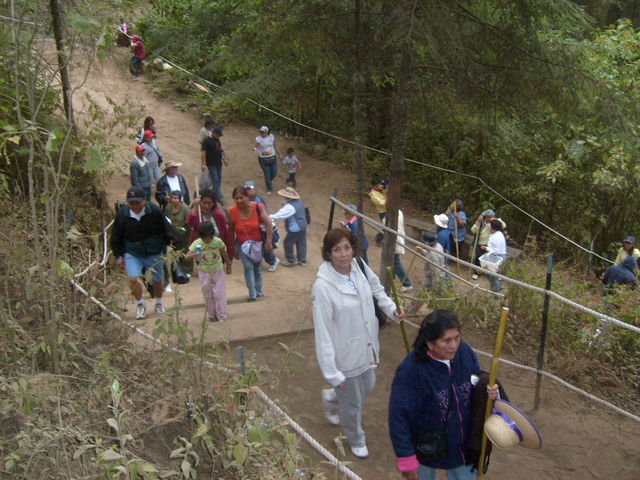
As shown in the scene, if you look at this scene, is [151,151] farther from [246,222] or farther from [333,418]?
[333,418]

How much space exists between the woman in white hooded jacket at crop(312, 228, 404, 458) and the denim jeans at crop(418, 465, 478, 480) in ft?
2.54

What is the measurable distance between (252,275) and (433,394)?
4.88m

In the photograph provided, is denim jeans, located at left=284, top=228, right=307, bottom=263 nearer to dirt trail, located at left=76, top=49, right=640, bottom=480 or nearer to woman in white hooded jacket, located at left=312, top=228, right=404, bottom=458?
dirt trail, located at left=76, top=49, right=640, bottom=480

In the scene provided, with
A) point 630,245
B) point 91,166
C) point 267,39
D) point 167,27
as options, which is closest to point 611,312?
point 630,245

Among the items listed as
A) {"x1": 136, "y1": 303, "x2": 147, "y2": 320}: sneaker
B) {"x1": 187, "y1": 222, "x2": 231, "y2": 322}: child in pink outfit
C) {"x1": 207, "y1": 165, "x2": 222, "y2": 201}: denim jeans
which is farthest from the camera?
{"x1": 207, "y1": 165, "x2": 222, "y2": 201}: denim jeans

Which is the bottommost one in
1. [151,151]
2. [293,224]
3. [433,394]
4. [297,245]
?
[297,245]

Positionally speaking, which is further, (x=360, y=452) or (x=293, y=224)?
(x=293, y=224)

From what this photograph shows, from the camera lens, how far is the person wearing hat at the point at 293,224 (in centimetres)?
974

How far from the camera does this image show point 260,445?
323 centimetres

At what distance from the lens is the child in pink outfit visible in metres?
6.77

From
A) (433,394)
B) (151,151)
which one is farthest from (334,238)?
(151,151)

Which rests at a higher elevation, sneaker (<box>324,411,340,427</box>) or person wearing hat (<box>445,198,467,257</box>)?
sneaker (<box>324,411,340,427</box>)

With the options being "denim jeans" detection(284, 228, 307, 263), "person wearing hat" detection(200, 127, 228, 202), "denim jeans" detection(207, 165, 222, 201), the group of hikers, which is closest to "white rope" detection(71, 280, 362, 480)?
the group of hikers

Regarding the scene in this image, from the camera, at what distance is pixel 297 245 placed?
10.3 m
